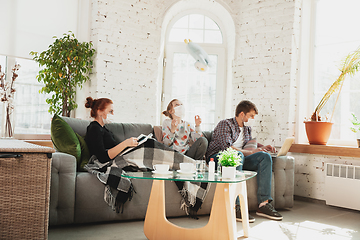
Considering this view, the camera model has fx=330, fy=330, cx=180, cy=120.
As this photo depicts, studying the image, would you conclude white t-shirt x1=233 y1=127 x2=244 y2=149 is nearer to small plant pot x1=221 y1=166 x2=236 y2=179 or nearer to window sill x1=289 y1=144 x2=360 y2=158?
window sill x1=289 y1=144 x2=360 y2=158

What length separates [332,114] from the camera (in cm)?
384

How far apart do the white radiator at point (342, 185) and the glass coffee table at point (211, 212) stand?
65.2 inches

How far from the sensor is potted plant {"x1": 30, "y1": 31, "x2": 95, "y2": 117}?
377 cm

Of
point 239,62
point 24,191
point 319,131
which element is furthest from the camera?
point 239,62

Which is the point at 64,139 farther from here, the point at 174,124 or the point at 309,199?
the point at 309,199

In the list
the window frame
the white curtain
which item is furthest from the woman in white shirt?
the white curtain

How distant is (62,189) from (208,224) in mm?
1089

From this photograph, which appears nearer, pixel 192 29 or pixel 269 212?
pixel 269 212

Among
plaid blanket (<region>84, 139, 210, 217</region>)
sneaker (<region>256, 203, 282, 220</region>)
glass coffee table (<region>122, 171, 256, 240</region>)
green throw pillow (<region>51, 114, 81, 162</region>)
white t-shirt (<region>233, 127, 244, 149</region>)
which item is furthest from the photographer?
white t-shirt (<region>233, 127, 244, 149</region>)

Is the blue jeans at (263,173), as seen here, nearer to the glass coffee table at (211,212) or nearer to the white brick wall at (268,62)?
the glass coffee table at (211,212)

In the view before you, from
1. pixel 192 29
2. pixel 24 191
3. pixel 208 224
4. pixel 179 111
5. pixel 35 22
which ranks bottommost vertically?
pixel 208 224

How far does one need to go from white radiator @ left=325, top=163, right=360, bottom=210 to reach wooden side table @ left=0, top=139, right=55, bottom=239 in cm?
292

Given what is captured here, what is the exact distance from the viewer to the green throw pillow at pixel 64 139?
8.68 feet

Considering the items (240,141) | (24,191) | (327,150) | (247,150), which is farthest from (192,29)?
(24,191)
